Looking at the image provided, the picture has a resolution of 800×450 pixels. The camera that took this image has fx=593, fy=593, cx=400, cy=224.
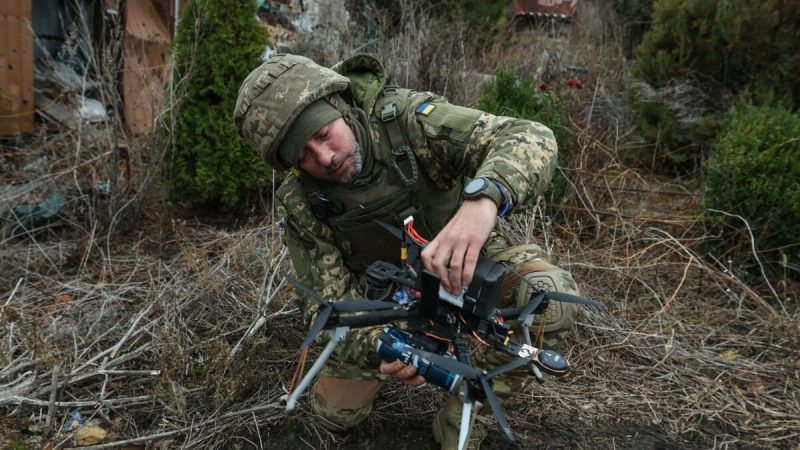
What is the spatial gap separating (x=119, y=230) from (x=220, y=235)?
74 cm

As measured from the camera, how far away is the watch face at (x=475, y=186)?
1.74 m

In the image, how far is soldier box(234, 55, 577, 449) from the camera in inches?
81.4

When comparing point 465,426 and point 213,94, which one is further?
point 213,94

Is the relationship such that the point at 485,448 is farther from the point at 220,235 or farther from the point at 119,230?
the point at 119,230

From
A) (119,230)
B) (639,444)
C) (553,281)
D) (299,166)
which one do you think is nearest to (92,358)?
(299,166)

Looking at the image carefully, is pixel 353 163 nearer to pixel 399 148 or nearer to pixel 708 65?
pixel 399 148

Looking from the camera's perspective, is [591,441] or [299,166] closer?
[299,166]

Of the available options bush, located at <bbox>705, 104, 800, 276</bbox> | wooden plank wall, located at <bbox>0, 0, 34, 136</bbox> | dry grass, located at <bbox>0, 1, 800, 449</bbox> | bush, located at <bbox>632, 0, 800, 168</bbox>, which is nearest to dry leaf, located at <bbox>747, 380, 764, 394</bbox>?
dry grass, located at <bbox>0, 1, 800, 449</bbox>

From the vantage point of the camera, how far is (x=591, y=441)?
242 centimetres

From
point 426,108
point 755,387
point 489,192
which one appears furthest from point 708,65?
point 489,192

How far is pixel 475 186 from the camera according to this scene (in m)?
1.75

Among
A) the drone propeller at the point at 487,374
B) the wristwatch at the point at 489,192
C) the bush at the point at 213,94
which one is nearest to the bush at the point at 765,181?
the wristwatch at the point at 489,192

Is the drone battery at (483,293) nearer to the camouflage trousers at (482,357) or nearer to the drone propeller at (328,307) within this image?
the drone propeller at (328,307)

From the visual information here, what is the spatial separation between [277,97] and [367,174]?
0.44 m
